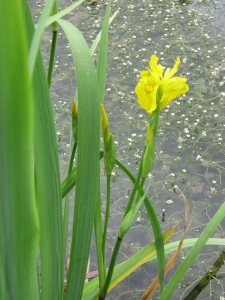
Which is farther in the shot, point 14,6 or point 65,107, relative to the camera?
point 65,107

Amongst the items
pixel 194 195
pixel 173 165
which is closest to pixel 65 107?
pixel 173 165

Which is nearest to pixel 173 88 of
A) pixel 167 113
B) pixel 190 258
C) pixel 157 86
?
pixel 157 86

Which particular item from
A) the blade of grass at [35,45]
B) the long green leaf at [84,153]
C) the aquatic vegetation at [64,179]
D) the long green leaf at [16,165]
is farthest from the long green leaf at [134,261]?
the blade of grass at [35,45]

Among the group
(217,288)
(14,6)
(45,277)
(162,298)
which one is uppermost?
(14,6)

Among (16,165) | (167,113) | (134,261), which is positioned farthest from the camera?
(167,113)

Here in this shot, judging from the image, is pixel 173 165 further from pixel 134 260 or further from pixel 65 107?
pixel 134 260

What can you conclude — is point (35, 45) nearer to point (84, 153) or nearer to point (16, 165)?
point (16, 165)
